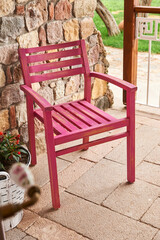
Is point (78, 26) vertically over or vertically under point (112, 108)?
over

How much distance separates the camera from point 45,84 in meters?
Result: 2.49

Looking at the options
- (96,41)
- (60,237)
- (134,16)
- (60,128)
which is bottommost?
(60,237)

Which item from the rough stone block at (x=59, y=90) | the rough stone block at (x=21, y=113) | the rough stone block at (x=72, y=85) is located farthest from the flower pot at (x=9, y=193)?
the rough stone block at (x=72, y=85)

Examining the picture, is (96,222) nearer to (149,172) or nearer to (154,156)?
(149,172)

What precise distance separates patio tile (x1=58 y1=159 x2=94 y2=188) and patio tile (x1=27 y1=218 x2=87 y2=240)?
375 mm

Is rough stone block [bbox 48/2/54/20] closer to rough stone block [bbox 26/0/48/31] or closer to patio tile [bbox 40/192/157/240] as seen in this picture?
rough stone block [bbox 26/0/48/31]

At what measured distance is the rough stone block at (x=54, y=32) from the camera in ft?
7.85

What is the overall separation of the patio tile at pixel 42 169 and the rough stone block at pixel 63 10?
1084mm

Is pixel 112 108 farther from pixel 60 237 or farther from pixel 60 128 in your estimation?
pixel 60 237

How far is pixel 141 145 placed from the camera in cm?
264

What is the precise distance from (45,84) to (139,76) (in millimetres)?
2324

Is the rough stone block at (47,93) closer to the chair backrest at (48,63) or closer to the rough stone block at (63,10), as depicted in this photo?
the chair backrest at (48,63)

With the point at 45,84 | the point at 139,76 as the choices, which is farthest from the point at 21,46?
the point at 139,76

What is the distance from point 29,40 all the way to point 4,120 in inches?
23.1
